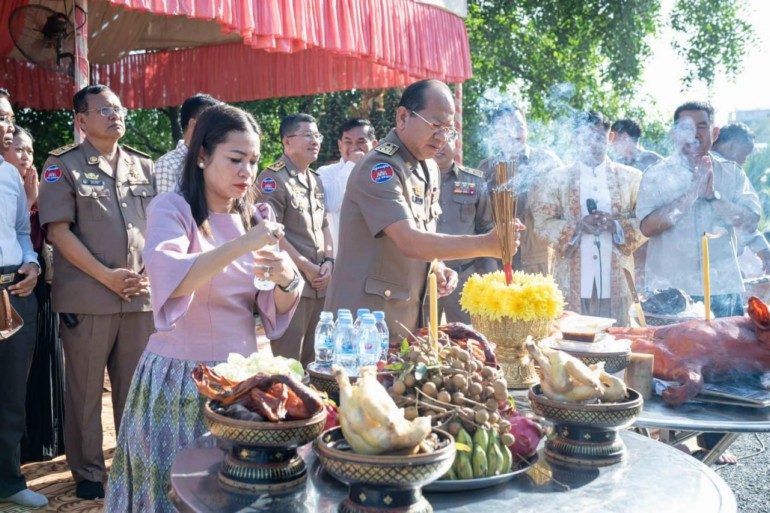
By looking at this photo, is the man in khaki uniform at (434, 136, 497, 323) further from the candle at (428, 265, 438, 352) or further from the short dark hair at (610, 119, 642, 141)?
the short dark hair at (610, 119, 642, 141)

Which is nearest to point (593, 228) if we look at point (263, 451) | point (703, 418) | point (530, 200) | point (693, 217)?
point (530, 200)

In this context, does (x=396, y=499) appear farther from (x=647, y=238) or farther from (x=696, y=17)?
(x=696, y=17)

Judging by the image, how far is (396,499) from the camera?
1536 millimetres

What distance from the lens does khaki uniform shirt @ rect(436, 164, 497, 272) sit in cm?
538

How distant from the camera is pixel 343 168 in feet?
21.0

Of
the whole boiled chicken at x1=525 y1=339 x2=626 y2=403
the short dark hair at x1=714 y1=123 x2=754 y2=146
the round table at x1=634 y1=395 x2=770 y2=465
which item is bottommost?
the round table at x1=634 y1=395 x2=770 y2=465

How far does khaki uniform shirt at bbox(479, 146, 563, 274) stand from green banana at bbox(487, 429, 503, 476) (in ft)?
12.8

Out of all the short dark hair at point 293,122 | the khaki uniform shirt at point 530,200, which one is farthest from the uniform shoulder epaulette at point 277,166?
the khaki uniform shirt at point 530,200

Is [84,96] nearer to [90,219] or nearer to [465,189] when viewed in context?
[90,219]

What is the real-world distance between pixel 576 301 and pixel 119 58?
283 inches

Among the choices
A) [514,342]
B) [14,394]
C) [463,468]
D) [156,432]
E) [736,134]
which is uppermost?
[736,134]

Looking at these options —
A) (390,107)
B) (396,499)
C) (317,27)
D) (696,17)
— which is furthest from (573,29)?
(396,499)

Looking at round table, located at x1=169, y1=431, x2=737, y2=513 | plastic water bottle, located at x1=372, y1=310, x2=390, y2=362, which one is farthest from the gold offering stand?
round table, located at x1=169, y1=431, x2=737, y2=513

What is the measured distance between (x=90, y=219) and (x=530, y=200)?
9.98ft
